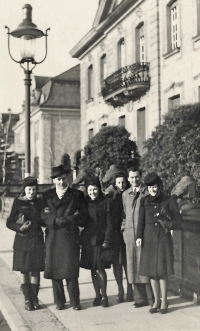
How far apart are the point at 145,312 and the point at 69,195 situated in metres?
1.74

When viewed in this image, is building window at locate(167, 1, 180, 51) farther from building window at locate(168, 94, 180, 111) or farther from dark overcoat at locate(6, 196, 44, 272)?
dark overcoat at locate(6, 196, 44, 272)

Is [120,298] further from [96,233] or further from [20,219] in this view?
[20,219]

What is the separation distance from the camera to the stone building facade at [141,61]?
17.6m

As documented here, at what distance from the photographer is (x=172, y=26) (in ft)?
62.7

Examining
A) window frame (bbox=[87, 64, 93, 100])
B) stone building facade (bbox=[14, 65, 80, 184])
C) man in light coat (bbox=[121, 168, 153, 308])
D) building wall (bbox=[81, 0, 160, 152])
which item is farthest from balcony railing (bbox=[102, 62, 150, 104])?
stone building facade (bbox=[14, 65, 80, 184])

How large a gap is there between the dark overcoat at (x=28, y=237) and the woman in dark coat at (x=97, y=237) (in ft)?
1.92

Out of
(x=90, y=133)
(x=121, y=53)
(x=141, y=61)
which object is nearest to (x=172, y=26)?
(x=141, y=61)

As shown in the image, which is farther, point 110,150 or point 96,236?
point 110,150

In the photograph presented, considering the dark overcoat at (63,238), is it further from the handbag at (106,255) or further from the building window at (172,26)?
the building window at (172,26)

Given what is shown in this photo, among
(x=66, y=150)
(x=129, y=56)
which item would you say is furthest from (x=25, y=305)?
(x=66, y=150)

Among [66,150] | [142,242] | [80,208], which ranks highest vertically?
[66,150]

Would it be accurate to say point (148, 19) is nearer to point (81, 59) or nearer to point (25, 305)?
point (81, 59)

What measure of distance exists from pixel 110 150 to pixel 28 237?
11986mm

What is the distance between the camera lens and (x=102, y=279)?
6.57 metres
